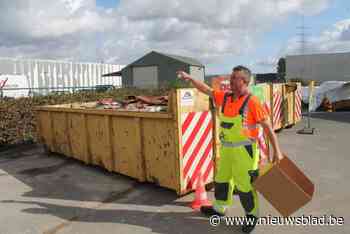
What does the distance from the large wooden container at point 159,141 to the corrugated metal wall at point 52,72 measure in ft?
87.8

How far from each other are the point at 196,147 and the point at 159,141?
57cm

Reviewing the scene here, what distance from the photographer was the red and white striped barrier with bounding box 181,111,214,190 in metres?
5.04

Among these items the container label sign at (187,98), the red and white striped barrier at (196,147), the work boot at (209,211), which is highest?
the container label sign at (187,98)

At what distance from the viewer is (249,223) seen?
3955mm

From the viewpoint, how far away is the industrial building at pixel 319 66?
43969 millimetres

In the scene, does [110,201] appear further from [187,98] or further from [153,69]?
[153,69]

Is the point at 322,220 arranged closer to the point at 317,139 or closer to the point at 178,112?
the point at 178,112

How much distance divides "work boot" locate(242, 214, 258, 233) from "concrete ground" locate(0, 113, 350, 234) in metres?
0.12

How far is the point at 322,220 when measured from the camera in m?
4.27

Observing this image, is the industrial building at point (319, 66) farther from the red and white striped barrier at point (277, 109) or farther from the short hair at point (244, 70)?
the short hair at point (244, 70)

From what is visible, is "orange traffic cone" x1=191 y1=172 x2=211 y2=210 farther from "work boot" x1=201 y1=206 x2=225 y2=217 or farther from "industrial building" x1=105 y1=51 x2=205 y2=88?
"industrial building" x1=105 y1=51 x2=205 y2=88

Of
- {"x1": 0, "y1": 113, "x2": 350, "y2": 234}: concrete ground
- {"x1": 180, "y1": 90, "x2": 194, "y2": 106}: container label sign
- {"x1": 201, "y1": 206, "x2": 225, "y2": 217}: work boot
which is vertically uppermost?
{"x1": 180, "y1": 90, "x2": 194, "y2": 106}: container label sign

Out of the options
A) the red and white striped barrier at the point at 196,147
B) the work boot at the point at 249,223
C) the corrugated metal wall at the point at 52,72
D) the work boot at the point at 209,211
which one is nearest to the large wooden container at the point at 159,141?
the red and white striped barrier at the point at 196,147

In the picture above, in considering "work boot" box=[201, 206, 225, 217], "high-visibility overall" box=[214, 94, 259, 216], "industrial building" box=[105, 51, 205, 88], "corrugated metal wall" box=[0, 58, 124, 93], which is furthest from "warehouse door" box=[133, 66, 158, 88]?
"high-visibility overall" box=[214, 94, 259, 216]
